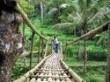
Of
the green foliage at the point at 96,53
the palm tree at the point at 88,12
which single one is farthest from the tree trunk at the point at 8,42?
the green foliage at the point at 96,53

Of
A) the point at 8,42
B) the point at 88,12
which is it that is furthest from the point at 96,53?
the point at 8,42

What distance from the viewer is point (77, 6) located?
15.4 meters

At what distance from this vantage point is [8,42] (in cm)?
153

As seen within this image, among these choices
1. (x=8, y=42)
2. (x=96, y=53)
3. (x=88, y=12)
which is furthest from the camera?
(x=96, y=53)

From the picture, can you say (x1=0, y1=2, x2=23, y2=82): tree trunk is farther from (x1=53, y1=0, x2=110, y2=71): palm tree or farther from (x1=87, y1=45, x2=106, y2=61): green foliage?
(x1=87, y1=45, x2=106, y2=61): green foliage

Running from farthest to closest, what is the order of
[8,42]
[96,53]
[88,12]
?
1. [96,53]
2. [88,12]
3. [8,42]

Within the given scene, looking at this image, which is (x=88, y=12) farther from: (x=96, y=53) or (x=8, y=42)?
(x=8, y=42)

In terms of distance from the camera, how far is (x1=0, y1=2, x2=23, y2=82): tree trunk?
152 centimetres

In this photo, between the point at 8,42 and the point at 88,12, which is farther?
the point at 88,12

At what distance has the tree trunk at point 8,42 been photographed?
59.8 inches

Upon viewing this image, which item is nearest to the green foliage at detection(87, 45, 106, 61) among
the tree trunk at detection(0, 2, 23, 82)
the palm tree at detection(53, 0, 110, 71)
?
the palm tree at detection(53, 0, 110, 71)

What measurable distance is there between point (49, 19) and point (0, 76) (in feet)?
98.5

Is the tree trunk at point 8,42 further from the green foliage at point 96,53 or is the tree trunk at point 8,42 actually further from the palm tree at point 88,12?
the green foliage at point 96,53

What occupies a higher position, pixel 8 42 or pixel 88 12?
pixel 88 12
